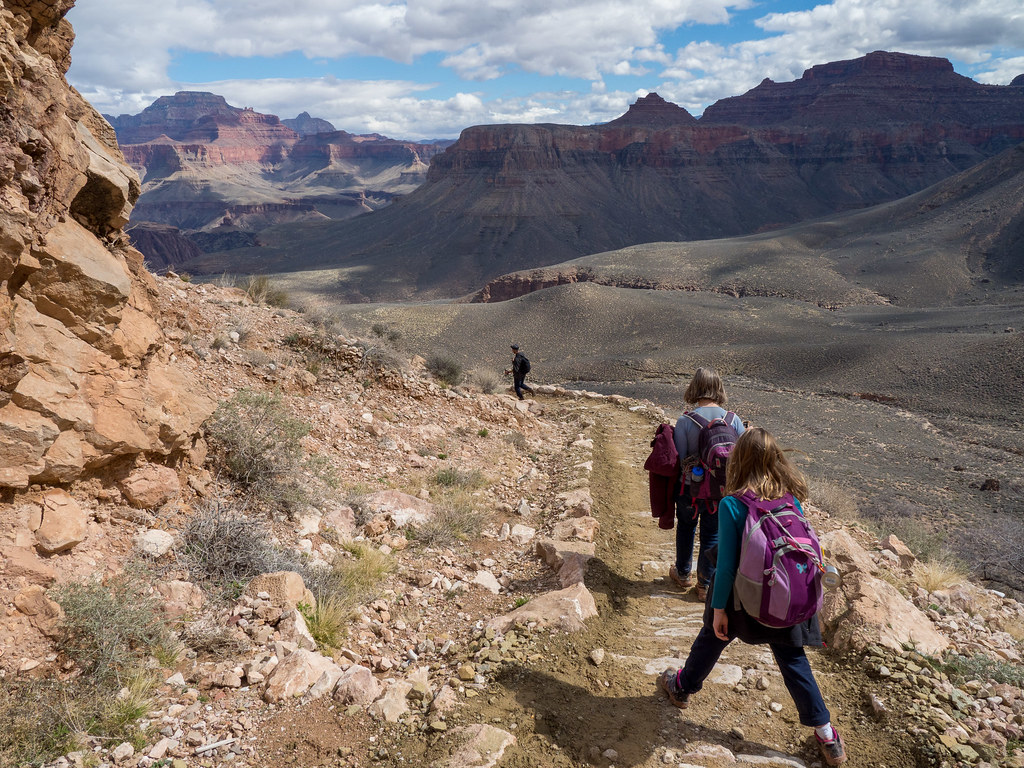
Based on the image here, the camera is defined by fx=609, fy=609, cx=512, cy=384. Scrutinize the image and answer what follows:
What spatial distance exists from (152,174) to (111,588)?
187 m

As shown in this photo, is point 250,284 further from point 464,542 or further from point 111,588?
point 111,588

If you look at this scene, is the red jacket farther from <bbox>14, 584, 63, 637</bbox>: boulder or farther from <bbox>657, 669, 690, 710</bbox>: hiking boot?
<bbox>14, 584, 63, 637</bbox>: boulder

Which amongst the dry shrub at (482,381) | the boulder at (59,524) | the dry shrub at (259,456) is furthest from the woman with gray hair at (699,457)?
the dry shrub at (482,381)

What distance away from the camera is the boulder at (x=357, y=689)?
319cm

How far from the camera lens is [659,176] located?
9775cm

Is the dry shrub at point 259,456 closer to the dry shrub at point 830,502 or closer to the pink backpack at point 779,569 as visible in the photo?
the pink backpack at point 779,569

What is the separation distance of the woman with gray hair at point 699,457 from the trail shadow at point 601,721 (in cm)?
Answer: 121

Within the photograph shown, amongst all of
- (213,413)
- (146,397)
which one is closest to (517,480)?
(213,413)

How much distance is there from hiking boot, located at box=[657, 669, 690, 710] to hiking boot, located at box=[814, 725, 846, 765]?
0.64 metres

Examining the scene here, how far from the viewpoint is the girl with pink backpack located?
273cm

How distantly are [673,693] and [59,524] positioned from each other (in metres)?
3.64

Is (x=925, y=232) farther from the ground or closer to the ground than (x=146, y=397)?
farther from the ground

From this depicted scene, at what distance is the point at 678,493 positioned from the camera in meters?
4.50

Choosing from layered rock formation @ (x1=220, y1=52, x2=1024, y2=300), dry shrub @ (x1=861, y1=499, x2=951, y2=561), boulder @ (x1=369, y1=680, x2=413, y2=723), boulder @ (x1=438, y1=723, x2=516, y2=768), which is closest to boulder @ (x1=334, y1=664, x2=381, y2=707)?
boulder @ (x1=369, y1=680, x2=413, y2=723)
